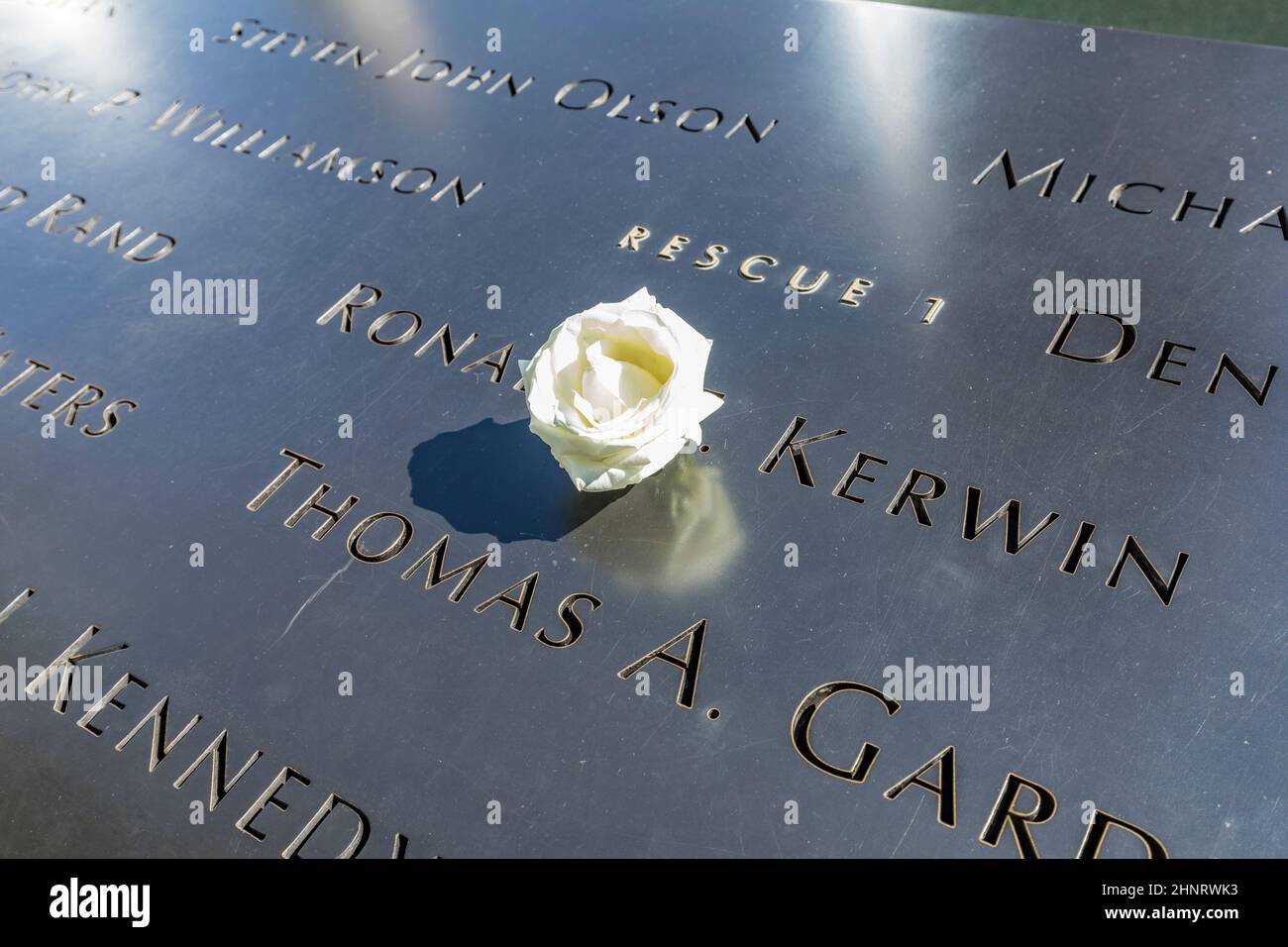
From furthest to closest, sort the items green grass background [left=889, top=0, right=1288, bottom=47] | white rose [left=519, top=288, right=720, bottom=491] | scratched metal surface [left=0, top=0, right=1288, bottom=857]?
green grass background [left=889, top=0, right=1288, bottom=47]
white rose [left=519, top=288, right=720, bottom=491]
scratched metal surface [left=0, top=0, right=1288, bottom=857]

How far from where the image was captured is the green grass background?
4.18 meters

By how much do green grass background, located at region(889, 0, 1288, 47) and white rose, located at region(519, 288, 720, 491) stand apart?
127 inches

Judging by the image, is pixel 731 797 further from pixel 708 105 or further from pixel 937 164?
pixel 708 105

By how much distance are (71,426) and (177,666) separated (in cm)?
60

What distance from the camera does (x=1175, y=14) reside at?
14.1 feet

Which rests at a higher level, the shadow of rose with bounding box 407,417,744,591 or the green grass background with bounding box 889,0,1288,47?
the green grass background with bounding box 889,0,1288,47

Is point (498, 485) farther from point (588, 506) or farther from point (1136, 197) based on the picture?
point (1136, 197)

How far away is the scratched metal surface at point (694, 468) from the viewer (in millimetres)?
1347

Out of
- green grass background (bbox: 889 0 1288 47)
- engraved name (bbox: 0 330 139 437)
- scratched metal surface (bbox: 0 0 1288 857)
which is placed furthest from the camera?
green grass background (bbox: 889 0 1288 47)

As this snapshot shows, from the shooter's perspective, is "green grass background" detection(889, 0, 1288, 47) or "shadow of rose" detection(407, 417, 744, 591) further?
"green grass background" detection(889, 0, 1288, 47)

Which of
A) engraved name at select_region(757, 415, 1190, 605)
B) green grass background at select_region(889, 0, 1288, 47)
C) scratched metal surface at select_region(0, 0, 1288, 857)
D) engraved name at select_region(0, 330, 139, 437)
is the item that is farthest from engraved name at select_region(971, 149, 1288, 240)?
green grass background at select_region(889, 0, 1288, 47)

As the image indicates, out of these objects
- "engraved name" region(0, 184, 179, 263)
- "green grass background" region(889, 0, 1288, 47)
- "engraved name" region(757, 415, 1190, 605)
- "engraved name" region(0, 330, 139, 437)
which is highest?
"green grass background" region(889, 0, 1288, 47)

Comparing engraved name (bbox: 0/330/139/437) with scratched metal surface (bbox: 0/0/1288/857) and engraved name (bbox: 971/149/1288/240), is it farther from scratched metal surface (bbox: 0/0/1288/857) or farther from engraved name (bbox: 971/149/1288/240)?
engraved name (bbox: 971/149/1288/240)
